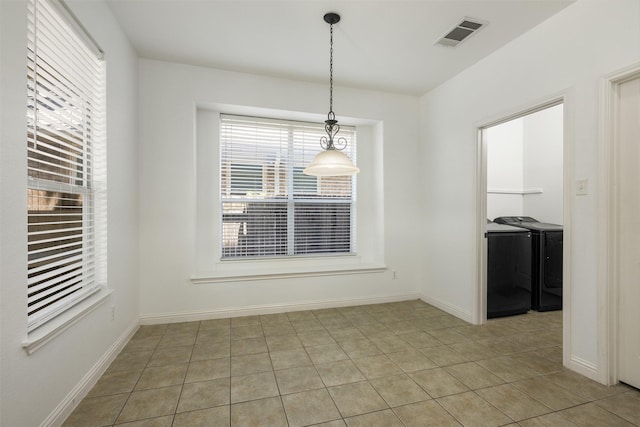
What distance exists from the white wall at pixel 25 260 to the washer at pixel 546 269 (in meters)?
4.56

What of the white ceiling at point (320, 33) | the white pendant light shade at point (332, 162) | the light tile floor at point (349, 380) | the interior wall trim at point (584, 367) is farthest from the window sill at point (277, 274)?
the white ceiling at point (320, 33)

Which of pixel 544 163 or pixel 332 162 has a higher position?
pixel 544 163

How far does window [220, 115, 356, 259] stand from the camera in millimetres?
3818

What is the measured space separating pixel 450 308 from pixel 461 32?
2.94m

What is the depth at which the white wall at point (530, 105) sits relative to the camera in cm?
214

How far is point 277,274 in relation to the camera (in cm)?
361

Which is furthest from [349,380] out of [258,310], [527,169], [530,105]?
[527,169]

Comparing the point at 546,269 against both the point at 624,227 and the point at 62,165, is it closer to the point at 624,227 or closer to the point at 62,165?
the point at 624,227

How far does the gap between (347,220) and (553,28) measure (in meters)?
2.90

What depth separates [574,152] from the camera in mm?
2264

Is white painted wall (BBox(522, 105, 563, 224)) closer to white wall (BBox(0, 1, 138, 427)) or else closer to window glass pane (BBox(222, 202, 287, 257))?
window glass pane (BBox(222, 202, 287, 257))

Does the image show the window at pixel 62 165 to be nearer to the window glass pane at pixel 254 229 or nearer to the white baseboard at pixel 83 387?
the white baseboard at pixel 83 387

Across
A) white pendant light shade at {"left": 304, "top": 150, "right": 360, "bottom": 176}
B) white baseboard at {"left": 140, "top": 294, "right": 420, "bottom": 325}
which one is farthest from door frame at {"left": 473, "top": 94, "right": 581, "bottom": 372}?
white pendant light shade at {"left": 304, "top": 150, "right": 360, "bottom": 176}

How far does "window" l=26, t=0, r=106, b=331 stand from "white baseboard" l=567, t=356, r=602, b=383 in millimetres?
3552
